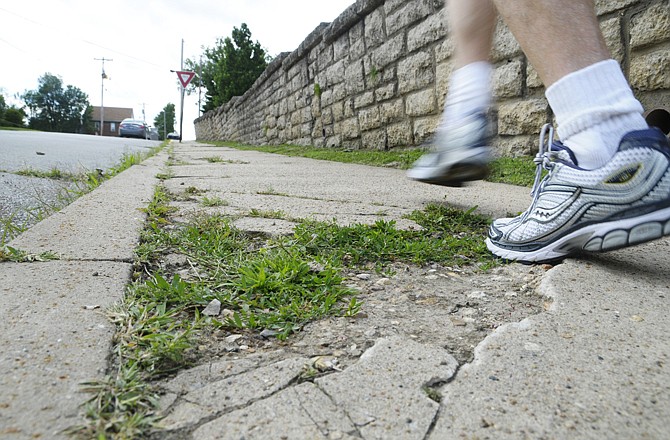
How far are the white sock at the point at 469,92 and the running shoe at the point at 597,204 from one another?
28cm

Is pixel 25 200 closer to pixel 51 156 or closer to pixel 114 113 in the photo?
pixel 51 156

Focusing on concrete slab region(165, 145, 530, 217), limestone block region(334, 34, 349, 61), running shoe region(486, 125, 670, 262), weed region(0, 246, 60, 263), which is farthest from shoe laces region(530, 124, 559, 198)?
limestone block region(334, 34, 349, 61)

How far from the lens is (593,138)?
103 centimetres

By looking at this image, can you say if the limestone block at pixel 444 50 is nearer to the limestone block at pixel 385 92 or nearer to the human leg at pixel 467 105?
the limestone block at pixel 385 92

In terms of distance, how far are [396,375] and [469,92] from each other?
1.05 m

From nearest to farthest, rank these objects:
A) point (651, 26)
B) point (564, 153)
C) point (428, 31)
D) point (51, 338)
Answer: point (51, 338)
point (564, 153)
point (651, 26)
point (428, 31)

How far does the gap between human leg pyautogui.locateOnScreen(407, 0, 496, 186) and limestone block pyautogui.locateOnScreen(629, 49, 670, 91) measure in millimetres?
1275

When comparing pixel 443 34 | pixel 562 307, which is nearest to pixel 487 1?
pixel 562 307

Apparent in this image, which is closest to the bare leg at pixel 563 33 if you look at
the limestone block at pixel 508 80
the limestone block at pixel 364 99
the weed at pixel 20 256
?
the weed at pixel 20 256

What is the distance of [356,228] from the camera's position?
4.60ft

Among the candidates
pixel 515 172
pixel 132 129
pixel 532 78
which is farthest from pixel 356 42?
pixel 132 129

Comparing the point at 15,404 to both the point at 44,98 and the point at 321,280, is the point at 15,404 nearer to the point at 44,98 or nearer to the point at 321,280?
the point at 321,280

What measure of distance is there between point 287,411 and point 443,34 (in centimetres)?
365

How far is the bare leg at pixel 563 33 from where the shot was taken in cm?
Result: 101
